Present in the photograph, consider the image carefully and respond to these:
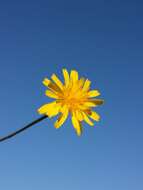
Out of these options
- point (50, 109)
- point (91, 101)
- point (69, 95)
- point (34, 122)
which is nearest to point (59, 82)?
point (69, 95)

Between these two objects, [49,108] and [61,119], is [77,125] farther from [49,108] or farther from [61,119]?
[49,108]

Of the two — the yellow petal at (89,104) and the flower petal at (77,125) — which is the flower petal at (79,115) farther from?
the yellow petal at (89,104)

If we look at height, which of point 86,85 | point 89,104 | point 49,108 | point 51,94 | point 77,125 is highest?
point 86,85

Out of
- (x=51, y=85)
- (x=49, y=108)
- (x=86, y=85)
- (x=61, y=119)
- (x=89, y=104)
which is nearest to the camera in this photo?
(x=49, y=108)

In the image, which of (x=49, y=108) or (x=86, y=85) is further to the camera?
(x=86, y=85)

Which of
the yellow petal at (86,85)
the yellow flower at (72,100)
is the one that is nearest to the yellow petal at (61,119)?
the yellow flower at (72,100)

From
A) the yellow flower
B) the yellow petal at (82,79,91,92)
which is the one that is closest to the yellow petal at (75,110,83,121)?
the yellow flower

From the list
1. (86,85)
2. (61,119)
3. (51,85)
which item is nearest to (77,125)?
(61,119)

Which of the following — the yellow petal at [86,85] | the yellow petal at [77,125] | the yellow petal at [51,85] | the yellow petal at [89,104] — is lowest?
the yellow petal at [77,125]

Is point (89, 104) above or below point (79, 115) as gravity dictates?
above
